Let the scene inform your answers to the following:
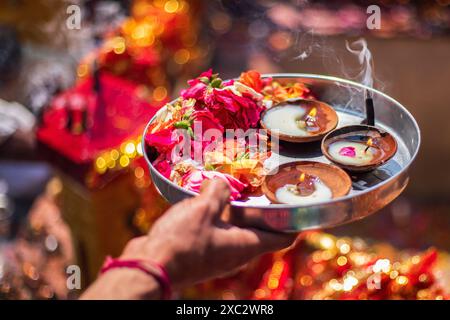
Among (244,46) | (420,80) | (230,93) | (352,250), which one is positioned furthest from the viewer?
(244,46)

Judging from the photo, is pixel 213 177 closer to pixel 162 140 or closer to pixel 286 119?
pixel 162 140

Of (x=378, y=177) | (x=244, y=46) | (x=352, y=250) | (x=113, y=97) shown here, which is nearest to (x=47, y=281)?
(x=113, y=97)

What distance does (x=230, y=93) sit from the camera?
4.74 feet

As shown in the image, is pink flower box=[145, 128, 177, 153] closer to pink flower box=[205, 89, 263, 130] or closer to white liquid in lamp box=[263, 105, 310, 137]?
pink flower box=[205, 89, 263, 130]

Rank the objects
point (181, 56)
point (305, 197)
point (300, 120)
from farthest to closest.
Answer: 1. point (181, 56)
2. point (300, 120)
3. point (305, 197)

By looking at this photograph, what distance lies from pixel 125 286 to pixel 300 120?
644 mm

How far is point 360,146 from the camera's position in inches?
55.2

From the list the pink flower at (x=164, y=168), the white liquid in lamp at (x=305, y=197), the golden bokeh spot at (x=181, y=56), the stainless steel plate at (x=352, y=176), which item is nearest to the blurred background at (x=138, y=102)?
the golden bokeh spot at (x=181, y=56)

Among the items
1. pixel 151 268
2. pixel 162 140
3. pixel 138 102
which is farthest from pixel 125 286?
pixel 138 102

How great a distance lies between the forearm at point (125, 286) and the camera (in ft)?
3.49

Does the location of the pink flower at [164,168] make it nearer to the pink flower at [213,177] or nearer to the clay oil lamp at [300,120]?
the pink flower at [213,177]

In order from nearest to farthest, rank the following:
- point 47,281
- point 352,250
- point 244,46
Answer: point 352,250
point 47,281
point 244,46
